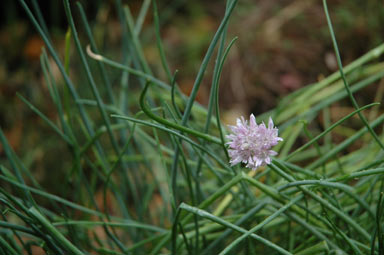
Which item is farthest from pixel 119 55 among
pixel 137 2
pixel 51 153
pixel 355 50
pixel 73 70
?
pixel 355 50

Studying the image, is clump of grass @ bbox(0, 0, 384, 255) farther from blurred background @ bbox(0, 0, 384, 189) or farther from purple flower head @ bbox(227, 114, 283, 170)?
blurred background @ bbox(0, 0, 384, 189)

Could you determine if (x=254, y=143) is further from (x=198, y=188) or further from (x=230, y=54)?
(x=230, y=54)

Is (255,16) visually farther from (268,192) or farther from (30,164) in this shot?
(268,192)

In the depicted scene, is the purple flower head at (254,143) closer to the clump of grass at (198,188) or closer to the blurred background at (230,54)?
the clump of grass at (198,188)

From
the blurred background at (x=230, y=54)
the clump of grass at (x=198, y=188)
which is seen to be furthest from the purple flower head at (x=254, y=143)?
the blurred background at (x=230, y=54)

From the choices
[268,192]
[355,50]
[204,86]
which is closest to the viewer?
[268,192]

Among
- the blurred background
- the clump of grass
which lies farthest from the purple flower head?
the blurred background
